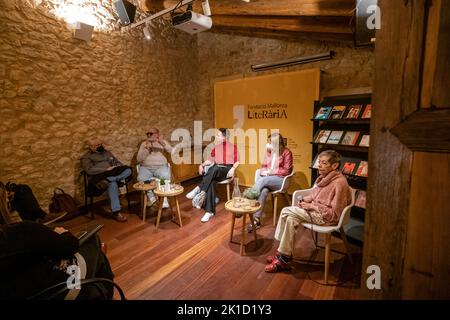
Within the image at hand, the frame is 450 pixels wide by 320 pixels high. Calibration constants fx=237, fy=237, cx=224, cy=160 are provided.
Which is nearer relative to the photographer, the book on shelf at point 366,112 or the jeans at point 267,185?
the book on shelf at point 366,112

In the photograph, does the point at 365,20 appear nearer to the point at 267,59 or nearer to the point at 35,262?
the point at 267,59

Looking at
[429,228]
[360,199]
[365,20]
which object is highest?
→ [365,20]

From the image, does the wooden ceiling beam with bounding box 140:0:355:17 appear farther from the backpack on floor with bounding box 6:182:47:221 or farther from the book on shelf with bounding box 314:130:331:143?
the backpack on floor with bounding box 6:182:47:221

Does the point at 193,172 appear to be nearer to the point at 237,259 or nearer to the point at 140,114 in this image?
the point at 140,114

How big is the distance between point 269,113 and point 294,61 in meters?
0.98

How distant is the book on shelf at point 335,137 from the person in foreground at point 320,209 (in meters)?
0.96

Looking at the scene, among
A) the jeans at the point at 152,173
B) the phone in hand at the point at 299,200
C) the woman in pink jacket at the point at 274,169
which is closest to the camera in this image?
the phone in hand at the point at 299,200

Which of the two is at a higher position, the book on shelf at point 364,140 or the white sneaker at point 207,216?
the book on shelf at point 364,140

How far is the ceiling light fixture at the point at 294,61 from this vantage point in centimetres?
382

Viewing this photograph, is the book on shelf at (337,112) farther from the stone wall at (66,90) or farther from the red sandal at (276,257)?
the stone wall at (66,90)

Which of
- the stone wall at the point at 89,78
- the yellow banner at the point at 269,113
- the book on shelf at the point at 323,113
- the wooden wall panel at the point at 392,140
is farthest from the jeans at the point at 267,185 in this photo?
the wooden wall panel at the point at 392,140

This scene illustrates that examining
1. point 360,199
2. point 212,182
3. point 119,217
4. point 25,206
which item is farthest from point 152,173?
point 360,199

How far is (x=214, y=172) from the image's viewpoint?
11.8ft

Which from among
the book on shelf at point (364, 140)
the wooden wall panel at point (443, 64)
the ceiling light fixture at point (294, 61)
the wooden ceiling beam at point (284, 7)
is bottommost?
the book on shelf at point (364, 140)
